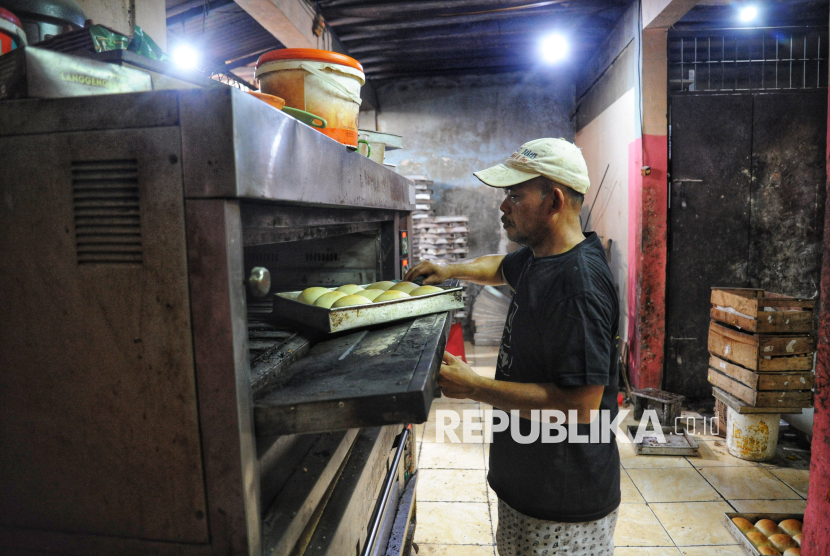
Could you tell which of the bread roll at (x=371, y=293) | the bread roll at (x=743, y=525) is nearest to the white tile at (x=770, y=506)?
the bread roll at (x=743, y=525)

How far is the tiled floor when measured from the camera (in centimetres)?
278

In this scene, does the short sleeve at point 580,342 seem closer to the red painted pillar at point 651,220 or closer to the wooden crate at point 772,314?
the wooden crate at point 772,314

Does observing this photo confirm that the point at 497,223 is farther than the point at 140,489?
Yes

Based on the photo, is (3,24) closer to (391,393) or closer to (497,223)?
(391,393)

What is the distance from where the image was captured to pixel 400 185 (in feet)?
7.24

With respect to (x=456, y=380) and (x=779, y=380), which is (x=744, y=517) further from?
(x=456, y=380)

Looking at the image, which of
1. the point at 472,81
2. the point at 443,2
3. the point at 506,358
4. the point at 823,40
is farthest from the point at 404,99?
the point at 506,358

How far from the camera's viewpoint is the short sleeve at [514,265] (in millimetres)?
2216

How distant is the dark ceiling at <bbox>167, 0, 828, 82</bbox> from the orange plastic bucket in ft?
11.1

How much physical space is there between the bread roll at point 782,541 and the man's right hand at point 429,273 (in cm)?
224

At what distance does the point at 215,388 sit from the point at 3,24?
36.9 inches

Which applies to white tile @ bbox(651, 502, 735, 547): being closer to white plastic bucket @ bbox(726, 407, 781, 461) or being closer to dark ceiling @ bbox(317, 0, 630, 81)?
white plastic bucket @ bbox(726, 407, 781, 461)

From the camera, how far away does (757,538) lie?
2.64 meters

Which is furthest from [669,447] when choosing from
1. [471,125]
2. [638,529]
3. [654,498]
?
[471,125]
